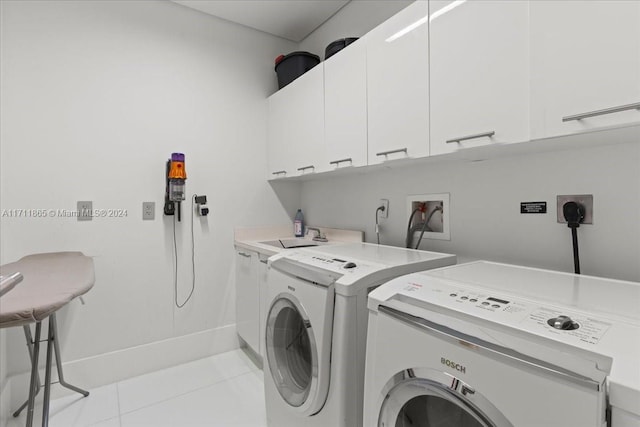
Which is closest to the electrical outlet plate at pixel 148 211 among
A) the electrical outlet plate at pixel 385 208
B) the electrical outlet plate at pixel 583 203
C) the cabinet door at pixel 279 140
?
the cabinet door at pixel 279 140

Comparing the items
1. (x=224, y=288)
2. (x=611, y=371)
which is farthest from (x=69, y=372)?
(x=611, y=371)

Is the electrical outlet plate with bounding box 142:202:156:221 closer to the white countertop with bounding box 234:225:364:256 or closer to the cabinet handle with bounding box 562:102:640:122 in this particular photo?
the white countertop with bounding box 234:225:364:256

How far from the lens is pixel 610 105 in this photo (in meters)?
0.84

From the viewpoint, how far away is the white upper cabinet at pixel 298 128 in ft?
6.55

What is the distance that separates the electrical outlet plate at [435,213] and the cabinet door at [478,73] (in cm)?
43

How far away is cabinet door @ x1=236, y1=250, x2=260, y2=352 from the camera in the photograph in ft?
6.98

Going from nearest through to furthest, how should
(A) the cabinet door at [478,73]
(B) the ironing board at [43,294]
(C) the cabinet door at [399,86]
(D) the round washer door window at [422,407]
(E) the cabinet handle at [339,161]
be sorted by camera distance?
1. (D) the round washer door window at [422,407]
2. (B) the ironing board at [43,294]
3. (A) the cabinet door at [478,73]
4. (C) the cabinet door at [399,86]
5. (E) the cabinet handle at [339,161]

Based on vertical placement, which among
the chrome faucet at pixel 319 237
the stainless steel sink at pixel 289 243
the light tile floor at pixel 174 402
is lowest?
the light tile floor at pixel 174 402

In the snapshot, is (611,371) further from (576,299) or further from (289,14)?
(289,14)

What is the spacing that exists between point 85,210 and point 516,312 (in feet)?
7.64

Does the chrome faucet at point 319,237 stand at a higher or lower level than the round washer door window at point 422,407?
higher

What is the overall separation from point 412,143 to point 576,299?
2.73 feet

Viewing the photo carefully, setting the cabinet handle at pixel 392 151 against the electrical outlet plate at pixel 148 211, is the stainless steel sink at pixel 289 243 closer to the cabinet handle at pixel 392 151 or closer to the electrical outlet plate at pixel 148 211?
the electrical outlet plate at pixel 148 211

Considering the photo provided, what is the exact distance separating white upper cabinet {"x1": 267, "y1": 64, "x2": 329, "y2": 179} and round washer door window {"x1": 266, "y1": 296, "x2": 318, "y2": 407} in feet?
3.02
